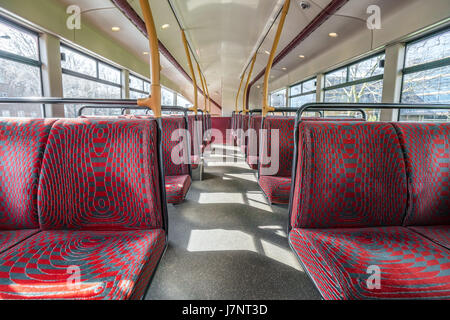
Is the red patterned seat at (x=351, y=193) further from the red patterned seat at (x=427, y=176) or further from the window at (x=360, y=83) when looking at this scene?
the window at (x=360, y=83)

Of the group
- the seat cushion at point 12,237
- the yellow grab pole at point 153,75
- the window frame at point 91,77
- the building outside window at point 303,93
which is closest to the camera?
the seat cushion at point 12,237

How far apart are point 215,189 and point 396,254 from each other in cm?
239

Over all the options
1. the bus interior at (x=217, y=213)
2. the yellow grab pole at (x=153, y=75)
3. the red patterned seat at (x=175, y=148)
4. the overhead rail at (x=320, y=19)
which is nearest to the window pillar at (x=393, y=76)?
the overhead rail at (x=320, y=19)

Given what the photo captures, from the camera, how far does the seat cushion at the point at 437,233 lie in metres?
1.07

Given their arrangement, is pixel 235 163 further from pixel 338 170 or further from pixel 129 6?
pixel 338 170

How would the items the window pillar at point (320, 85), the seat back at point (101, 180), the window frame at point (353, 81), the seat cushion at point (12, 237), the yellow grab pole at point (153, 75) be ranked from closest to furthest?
the seat cushion at point (12, 237), the seat back at point (101, 180), the yellow grab pole at point (153, 75), the window frame at point (353, 81), the window pillar at point (320, 85)

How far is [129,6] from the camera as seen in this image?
3.67 m

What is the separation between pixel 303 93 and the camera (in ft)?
32.6

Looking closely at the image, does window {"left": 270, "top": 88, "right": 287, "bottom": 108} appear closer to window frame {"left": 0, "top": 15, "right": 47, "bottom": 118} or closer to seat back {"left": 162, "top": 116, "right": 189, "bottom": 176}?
window frame {"left": 0, "top": 15, "right": 47, "bottom": 118}

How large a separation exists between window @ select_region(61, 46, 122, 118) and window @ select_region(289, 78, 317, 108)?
6715 mm

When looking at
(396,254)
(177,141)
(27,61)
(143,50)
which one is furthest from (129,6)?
(396,254)

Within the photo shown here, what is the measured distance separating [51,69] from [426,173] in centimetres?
561

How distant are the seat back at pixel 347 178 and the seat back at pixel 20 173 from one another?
1.31 m
